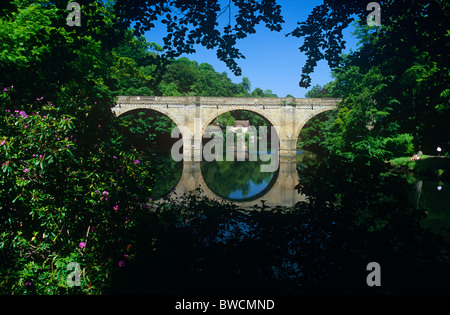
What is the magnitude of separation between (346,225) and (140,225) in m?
2.74

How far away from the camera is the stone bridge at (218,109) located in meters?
27.1

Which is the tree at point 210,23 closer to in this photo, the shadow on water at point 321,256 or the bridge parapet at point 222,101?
the shadow on water at point 321,256

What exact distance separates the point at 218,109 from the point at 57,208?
83.2 ft

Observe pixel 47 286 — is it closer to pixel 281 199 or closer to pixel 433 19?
pixel 433 19

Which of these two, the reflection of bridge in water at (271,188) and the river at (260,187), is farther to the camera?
the reflection of bridge in water at (271,188)

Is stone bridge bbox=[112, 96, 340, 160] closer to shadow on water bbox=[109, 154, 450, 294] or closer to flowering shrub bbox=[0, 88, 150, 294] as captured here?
flowering shrub bbox=[0, 88, 150, 294]

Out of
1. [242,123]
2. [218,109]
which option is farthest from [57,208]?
[242,123]

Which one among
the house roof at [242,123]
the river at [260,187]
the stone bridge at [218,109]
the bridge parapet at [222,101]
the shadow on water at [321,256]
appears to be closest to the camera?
the shadow on water at [321,256]

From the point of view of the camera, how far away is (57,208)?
2930 mm

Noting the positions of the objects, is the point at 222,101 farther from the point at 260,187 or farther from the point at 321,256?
the point at 321,256

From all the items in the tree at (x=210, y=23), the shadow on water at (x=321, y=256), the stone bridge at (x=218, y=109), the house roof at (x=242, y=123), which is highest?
the house roof at (x=242, y=123)

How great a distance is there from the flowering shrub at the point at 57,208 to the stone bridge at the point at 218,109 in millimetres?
24081

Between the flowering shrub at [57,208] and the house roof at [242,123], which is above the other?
the house roof at [242,123]

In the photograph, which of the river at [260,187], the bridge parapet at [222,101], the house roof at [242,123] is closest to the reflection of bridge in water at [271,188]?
the river at [260,187]
